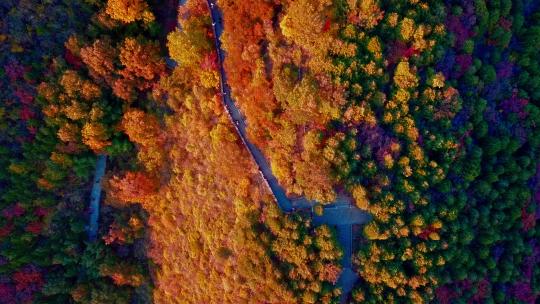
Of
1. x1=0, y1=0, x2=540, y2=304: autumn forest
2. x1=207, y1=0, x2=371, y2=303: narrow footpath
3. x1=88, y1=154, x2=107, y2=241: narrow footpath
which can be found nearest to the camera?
x1=0, y1=0, x2=540, y2=304: autumn forest

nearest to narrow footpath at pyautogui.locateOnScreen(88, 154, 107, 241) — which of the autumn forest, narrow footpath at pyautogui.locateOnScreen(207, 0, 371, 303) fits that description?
the autumn forest

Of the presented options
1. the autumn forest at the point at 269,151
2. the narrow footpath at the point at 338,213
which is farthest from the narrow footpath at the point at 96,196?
the narrow footpath at the point at 338,213

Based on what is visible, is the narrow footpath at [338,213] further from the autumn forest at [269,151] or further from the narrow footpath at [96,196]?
the narrow footpath at [96,196]

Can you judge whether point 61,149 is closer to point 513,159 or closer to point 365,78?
point 365,78

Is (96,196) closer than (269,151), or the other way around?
(269,151)

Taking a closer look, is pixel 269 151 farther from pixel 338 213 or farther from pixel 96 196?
pixel 96 196

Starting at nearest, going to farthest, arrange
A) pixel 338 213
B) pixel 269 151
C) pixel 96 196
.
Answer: pixel 269 151 → pixel 338 213 → pixel 96 196

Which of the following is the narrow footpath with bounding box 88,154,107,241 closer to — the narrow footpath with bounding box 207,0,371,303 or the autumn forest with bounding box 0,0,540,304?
the autumn forest with bounding box 0,0,540,304

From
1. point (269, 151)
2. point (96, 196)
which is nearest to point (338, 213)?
point (269, 151)
